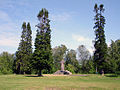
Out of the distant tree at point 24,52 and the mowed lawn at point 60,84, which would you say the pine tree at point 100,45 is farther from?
the distant tree at point 24,52

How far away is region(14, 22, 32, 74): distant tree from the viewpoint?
2376 inches

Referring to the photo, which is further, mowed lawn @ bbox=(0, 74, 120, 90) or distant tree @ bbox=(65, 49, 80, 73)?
distant tree @ bbox=(65, 49, 80, 73)

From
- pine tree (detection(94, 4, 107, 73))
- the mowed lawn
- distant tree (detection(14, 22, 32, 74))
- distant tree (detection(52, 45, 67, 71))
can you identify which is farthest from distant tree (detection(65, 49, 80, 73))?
the mowed lawn

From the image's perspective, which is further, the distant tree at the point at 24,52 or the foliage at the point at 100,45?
the distant tree at the point at 24,52

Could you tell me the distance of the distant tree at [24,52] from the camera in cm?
6034

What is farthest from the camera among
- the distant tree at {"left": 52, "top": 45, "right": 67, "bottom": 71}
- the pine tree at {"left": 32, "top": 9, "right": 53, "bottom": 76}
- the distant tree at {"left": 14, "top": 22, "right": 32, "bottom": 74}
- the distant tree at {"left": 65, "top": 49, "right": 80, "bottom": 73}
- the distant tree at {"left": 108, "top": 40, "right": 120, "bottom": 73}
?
the distant tree at {"left": 52, "top": 45, "right": 67, "bottom": 71}

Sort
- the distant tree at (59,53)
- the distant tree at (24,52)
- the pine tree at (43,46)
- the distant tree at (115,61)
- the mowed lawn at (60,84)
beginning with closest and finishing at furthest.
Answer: the mowed lawn at (60,84)
the pine tree at (43,46)
the distant tree at (115,61)
the distant tree at (24,52)
the distant tree at (59,53)

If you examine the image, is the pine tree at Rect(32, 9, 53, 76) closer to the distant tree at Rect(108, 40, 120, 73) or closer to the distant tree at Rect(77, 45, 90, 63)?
the distant tree at Rect(108, 40, 120, 73)

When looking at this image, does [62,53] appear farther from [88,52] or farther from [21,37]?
[21,37]

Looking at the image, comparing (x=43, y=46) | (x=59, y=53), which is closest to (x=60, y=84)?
(x=43, y=46)

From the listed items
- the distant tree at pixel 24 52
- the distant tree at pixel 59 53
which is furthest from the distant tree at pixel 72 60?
the distant tree at pixel 24 52

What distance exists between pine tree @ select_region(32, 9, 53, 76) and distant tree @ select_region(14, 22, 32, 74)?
18682 millimetres

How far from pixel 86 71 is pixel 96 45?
1413 inches

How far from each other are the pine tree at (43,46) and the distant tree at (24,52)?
736 inches
